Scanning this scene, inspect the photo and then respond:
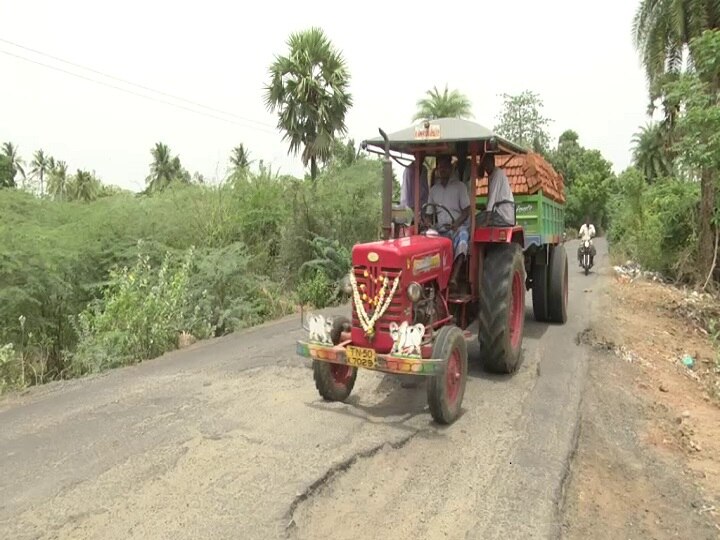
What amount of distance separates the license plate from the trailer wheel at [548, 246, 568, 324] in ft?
16.8

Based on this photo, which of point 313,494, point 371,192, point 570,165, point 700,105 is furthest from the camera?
point 570,165

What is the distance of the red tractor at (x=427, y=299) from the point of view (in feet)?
15.4

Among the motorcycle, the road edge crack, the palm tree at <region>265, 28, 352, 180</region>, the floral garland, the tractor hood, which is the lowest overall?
the road edge crack

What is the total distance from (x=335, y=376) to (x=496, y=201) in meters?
2.49

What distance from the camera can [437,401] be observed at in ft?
15.2

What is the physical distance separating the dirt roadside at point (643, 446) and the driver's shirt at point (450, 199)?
7.46 ft

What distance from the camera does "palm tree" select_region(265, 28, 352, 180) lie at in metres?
17.5

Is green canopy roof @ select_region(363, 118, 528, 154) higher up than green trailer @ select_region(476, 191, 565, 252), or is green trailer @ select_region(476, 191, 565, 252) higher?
green canopy roof @ select_region(363, 118, 528, 154)

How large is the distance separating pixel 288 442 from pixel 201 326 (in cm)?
502

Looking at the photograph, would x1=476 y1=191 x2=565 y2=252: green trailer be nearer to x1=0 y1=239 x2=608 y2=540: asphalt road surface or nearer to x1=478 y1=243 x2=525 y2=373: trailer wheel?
x1=478 y1=243 x2=525 y2=373: trailer wheel

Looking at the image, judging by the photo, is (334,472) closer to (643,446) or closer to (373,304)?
(373,304)

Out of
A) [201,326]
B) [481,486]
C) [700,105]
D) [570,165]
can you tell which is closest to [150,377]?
[201,326]

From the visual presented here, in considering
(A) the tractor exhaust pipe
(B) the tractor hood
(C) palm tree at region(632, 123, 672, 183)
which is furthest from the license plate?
(C) palm tree at region(632, 123, 672, 183)

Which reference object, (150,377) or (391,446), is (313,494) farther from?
(150,377)
